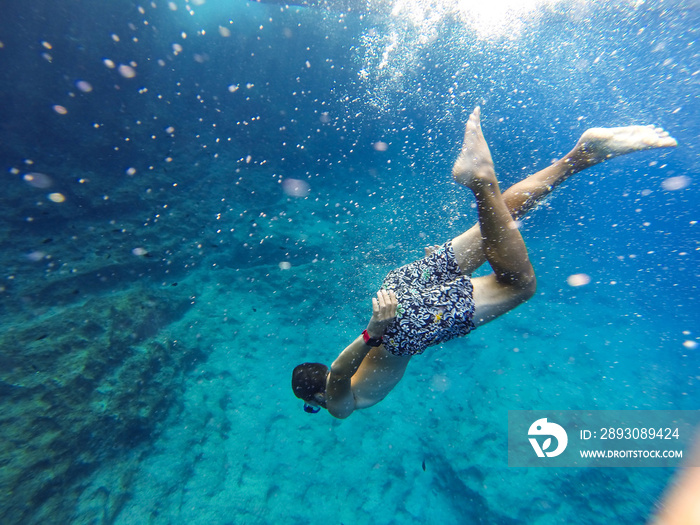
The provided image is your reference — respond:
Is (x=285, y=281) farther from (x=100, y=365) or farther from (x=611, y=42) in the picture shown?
(x=611, y=42)

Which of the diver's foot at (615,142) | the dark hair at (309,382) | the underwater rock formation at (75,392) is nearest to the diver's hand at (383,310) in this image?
the dark hair at (309,382)

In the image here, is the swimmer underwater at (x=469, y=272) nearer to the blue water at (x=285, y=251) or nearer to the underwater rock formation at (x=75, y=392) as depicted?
the blue water at (x=285, y=251)

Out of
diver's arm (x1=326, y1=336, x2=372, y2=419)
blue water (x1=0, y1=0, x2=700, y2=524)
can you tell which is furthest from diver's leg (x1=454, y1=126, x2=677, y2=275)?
blue water (x1=0, y1=0, x2=700, y2=524)

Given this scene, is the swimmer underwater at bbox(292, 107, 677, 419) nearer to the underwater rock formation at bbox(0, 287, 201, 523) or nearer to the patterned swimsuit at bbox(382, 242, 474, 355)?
the patterned swimsuit at bbox(382, 242, 474, 355)

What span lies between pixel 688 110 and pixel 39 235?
36382 mm

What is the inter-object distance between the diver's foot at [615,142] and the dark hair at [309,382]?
3.38 metres

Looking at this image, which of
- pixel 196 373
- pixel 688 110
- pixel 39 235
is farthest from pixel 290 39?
pixel 688 110

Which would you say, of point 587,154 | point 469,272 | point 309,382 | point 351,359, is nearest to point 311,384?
point 309,382

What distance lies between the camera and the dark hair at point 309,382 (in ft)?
10.7

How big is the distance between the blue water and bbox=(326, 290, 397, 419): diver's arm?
16.2ft

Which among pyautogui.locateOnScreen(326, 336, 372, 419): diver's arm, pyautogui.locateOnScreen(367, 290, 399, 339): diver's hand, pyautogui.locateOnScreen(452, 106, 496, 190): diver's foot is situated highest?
pyautogui.locateOnScreen(452, 106, 496, 190): diver's foot

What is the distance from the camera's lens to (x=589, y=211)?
2581 centimetres

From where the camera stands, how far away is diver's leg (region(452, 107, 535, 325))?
2.19 m

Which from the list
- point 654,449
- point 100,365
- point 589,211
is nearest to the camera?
point 100,365
